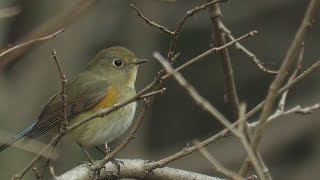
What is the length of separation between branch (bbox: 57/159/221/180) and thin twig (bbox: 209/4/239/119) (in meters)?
0.69

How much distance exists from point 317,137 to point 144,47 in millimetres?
2539

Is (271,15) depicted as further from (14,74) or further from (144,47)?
(14,74)

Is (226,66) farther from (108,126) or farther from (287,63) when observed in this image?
(108,126)

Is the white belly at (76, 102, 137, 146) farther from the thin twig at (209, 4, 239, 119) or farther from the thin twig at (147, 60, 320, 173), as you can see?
the thin twig at (209, 4, 239, 119)

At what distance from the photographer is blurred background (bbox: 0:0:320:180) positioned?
10594 mm

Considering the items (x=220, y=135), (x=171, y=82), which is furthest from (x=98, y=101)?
(x=171, y=82)

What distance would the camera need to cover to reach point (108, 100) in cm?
693

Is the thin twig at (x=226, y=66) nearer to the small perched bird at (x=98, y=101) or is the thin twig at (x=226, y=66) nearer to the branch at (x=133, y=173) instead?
the branch at (x=133, y=173)

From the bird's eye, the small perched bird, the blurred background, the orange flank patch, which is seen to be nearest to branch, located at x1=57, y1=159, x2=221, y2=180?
the small perched bird

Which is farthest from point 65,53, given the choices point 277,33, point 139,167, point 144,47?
point 139,167

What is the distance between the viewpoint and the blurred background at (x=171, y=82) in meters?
10.6

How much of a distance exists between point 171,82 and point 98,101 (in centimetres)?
616

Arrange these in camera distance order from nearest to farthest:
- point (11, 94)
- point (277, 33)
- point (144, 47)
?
1. point (11, 94)
2. point (144, 47)
3. point (277, 33)

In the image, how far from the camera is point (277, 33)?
40.8 feet
